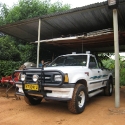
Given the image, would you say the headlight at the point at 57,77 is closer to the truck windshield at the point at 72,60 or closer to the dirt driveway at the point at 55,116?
the dirt driveway at the point at 55,116

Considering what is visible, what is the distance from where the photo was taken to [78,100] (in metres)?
4.20

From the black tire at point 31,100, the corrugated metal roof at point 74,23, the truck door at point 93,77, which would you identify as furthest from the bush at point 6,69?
the truck door at point 93,77

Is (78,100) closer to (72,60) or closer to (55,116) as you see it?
(55,116)

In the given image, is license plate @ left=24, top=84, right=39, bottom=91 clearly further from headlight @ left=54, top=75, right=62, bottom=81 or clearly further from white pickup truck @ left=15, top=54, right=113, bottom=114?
headlight @ left=54, top=75, right=62, bottom=81

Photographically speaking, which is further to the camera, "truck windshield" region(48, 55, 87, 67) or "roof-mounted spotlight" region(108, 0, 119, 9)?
"truck windshield" region(48, 55, 87, 67)

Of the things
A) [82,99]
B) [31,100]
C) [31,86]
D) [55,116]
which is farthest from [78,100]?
[31,100]

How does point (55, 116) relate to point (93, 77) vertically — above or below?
below

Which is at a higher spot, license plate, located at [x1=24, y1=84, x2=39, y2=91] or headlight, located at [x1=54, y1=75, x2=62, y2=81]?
headlight, located at [x1=54, y1=75, x2=62, y2=81]

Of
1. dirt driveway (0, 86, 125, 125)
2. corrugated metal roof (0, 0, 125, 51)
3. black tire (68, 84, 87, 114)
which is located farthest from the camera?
corrugated metal roof (0, 0, 125, 51)

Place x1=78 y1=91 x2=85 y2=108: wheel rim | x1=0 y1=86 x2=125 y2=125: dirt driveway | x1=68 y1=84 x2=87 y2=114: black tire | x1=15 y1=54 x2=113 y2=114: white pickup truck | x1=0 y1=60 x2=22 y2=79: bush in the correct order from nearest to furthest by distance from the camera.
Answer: x1=0 y1=86 x2=125 y2=125: dirt driveway
x1=15 y1=54 x2=113 y2=114: white pickup truck
x1=68 y1=84 x2=87 y2=114: black tire
x1=78 y1=91 x2=85 y2=108: wheel rim
x1=0 y1=60 x2=22 y2=79: bush

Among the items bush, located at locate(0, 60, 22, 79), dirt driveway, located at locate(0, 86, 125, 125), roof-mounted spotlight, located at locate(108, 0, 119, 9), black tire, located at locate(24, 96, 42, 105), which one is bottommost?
dirt driveway, located at locate(0, 86, 125, 125)

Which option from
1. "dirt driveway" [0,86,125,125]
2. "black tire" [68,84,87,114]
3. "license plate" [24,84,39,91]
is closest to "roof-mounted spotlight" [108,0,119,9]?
"black tire" [68,84,87,114]

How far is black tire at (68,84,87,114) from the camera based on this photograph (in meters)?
4.02

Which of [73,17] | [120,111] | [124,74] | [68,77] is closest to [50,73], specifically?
[68,77]
